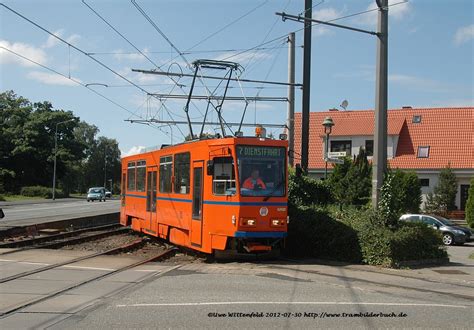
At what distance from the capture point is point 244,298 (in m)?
9.24

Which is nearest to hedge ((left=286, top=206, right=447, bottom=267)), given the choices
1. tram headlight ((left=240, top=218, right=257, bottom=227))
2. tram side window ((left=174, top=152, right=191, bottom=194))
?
tram headlight ((left=240, top=218, right=257, bottom=227))

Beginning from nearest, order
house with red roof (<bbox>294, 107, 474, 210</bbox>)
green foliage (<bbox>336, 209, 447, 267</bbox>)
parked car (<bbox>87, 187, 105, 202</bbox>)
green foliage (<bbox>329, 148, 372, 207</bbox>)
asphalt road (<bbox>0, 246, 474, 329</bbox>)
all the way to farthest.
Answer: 1. asphalt road (<bbox>0, 246, 474, 329</bbox>)
2. green foliage (<bbox>336, 209, 447, 267</bbox>)
3. green foliage (<bbox>329, 148, 372, 207</bbox>)
4. house with red roof (<bbox>294, 107, 474, 210</bbox>)
5. parked car (<bbox>87, 187, 105, 202</bbox>)

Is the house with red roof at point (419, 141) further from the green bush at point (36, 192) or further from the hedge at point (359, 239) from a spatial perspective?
the green bush at point (36, 192)

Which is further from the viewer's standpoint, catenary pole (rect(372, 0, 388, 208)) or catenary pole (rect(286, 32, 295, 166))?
catenary pole (rect(286, 32, 295, 166))

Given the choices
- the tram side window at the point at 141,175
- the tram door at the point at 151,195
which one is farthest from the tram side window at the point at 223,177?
the tram side window at the point at 141,175

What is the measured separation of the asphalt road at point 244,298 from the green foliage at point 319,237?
112cm

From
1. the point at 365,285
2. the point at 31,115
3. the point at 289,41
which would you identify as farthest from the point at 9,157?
the point at 365,285

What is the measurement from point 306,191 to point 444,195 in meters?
22.0

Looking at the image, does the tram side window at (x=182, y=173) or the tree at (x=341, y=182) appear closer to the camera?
the tram side window at (x=182, y=173)

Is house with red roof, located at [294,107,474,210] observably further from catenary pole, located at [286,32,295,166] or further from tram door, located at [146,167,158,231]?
tram door, located at [146,167,158,231]

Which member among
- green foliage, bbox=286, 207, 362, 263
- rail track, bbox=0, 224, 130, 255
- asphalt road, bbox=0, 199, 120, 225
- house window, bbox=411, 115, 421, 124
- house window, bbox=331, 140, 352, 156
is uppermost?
house window, bbox=411, 115, 421, 124

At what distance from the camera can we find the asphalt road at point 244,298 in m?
7.62

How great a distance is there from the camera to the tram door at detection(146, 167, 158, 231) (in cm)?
1889

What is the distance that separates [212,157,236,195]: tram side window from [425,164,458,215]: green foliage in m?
28.1
